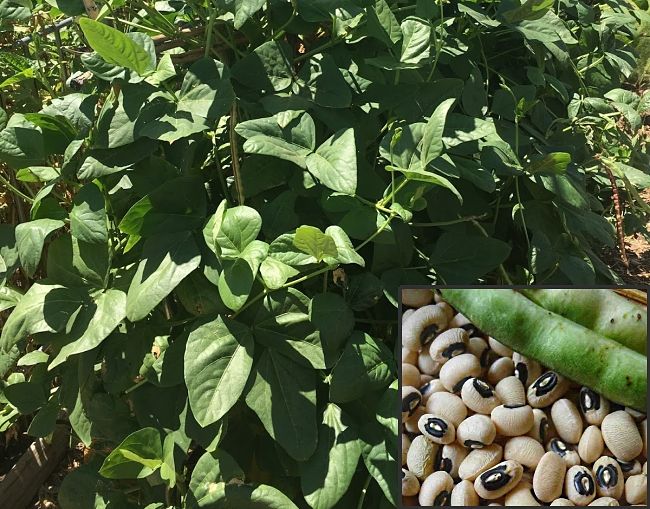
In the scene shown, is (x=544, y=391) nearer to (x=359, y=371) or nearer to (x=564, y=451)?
(x=564, y=451)

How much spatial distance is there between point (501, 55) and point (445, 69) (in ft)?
0.77

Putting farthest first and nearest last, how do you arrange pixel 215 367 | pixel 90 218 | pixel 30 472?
pixel 30 472 → pixel 90 218 → pixel 215 367

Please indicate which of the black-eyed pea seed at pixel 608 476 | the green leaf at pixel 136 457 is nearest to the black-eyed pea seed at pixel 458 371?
the black-eyed pea seed at pixel 608 476

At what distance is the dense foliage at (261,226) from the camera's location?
3.91 ft

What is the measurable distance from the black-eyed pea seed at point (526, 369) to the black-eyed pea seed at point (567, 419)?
0.15ft

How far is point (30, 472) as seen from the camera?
7.00ft

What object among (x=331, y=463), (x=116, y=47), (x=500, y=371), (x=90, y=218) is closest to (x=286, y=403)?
(x=331, y=463)

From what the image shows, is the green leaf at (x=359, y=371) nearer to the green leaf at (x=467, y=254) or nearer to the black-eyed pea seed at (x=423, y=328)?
the black-eyed pea seed at (x=423, y=328)

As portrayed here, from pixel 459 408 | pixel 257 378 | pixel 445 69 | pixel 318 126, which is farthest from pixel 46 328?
pixel 445 69

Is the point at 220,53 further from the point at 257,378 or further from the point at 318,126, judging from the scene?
the point at 257,378

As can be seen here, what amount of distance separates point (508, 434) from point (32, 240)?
80 centimetres

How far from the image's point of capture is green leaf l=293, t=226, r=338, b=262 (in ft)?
3.50

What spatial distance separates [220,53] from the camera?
1.42m

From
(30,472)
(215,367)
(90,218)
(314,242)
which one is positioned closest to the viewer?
(314,242)
